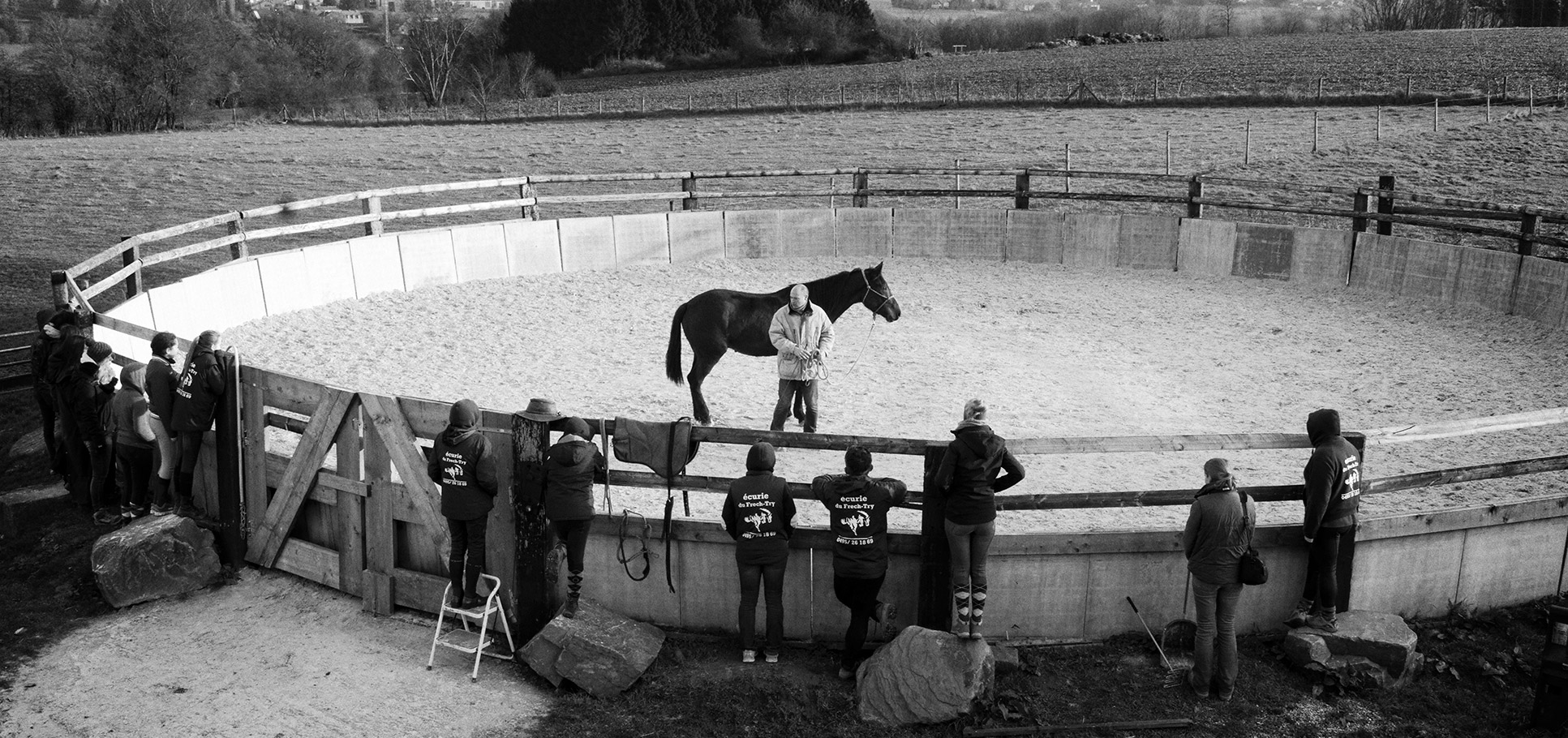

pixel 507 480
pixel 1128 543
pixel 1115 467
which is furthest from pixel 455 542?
pixel 1115 467

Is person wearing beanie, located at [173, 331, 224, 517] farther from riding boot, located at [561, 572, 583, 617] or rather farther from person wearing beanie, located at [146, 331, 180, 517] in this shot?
riding boot, located at [561, 572, 583, 617]

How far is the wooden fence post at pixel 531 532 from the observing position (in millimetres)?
7469

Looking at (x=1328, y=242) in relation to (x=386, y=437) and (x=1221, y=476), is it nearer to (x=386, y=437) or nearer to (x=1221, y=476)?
(x=1221, y=476)

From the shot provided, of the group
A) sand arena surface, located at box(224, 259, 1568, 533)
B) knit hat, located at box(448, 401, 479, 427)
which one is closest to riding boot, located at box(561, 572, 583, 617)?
knit hat, located at box(448, 401, 479, 427)

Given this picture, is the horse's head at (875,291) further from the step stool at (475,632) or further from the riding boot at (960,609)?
the step stool at (475,632)

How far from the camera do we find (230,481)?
8648 mm

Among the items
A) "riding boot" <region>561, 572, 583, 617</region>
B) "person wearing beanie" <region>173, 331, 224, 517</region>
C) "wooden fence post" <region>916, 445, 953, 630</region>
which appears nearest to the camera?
"wooden fence post" <region>916, 445, 953, 630</region>

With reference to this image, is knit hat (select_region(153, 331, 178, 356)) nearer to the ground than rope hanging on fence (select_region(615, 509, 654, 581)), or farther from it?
farther from it

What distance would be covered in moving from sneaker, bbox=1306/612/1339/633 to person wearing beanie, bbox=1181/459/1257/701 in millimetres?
691

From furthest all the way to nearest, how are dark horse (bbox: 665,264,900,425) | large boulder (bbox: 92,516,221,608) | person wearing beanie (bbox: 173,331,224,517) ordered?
dark horse (bbox: 665,264,900,425), person wearing beanie (bbox: 173,331,224,517), large boulder (bbox: 92,516,221,608)

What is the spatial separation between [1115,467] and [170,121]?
43859 millimetres

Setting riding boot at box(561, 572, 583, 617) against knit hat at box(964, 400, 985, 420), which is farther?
riding boot at box(561, 572, 583, 617)

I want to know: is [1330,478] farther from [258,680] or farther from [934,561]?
[258,680]

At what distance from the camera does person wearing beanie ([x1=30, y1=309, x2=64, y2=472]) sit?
981 cm
